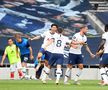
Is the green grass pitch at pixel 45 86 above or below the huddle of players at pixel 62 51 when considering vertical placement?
below

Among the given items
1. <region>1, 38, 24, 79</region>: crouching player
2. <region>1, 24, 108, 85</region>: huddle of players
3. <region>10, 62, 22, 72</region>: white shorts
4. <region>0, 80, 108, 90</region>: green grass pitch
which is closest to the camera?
<region>0, 80, 108, 90</region>: green grass pitch

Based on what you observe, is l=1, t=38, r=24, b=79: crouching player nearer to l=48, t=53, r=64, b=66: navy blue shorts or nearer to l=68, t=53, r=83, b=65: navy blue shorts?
l=68, t=53, r=83, b=65: navy blue shorts

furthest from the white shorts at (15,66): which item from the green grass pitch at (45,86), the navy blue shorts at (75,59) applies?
the green grass pitch at (45,86)

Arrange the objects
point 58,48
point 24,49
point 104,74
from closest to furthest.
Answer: point 104,74, point 58,48, point 24,49

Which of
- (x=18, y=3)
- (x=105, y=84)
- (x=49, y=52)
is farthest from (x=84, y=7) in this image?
(x=105, y=84)

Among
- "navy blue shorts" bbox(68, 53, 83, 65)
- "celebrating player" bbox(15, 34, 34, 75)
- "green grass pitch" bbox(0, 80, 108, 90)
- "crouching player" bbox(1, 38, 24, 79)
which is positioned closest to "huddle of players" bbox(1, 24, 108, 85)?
"navy blue shorts" bbox(68, 53, 83, 65)

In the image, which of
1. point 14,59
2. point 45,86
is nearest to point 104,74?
point 45,86

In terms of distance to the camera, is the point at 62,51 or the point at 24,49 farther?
the point at 24,49

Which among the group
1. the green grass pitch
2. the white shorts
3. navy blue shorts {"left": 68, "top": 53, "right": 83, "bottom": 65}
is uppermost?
navy blue shorts {"left": 68, "top": 53, "right": 83, "bottom": 65}

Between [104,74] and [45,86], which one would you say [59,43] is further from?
[45,86]

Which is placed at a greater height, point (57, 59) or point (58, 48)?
point (58, 48)

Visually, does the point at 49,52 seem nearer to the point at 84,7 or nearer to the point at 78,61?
the point at 78,61

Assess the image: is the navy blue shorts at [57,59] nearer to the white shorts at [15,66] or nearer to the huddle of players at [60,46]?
the huddle of players at [60,46]

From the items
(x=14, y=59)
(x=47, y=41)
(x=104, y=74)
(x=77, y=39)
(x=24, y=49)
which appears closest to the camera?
(x=104, y=74)
